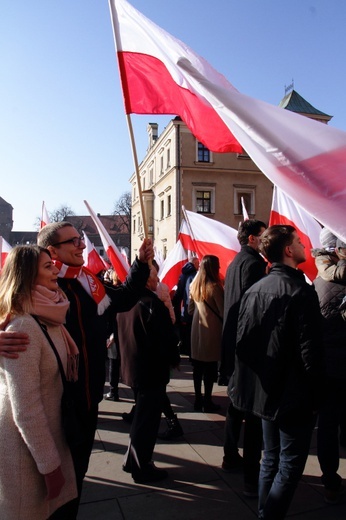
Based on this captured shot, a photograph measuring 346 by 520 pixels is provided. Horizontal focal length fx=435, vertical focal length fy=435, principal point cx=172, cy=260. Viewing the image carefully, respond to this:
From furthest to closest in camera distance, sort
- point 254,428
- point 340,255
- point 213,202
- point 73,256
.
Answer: point 213,202, point 340,255, point 254,428, point 73,256

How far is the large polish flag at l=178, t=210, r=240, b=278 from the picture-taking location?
6238 mm

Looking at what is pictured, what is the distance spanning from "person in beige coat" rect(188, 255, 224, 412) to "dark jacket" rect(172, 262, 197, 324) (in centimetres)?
206

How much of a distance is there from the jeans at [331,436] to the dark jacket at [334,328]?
0.35 ft

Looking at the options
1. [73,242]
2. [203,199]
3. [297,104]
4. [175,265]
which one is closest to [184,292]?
[175,265]

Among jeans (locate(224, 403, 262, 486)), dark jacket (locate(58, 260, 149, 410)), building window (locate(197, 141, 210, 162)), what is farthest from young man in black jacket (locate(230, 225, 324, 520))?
building window (locate(197, 141, 210, 162))

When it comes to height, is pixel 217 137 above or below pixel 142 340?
above

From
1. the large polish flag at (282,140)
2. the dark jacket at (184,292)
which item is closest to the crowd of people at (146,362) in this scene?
the large polish flag at (282,140)

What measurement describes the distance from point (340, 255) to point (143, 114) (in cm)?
191

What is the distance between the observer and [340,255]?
11.4 ft

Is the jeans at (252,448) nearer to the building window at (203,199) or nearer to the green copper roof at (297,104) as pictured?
the building window at (203,199)

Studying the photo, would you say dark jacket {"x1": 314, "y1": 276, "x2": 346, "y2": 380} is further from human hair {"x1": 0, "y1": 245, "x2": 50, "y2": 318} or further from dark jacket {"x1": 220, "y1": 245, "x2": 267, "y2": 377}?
human hair {"x1": 0, "y1": 245, "x2": 50, "y2": 318}

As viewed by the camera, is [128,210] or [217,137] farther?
[128,210]

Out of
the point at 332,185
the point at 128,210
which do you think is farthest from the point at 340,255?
the point at 128,210

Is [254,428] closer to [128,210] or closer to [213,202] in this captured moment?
[213,202]
